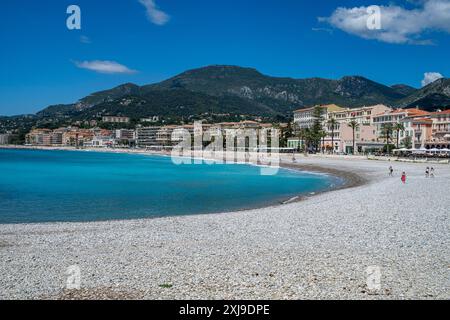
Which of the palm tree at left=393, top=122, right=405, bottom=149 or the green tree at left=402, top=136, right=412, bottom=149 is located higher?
the palm tree at left=393, top=122, right=405, bottom=149

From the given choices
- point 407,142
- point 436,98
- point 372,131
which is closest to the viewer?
point 407,142

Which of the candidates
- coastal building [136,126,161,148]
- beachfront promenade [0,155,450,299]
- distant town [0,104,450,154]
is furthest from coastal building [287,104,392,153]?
coastal building [136,126,161,148]

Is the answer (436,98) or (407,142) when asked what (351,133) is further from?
(436,98)

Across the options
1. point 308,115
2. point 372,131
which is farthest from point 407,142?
point 308,115

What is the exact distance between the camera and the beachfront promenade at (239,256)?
752cm

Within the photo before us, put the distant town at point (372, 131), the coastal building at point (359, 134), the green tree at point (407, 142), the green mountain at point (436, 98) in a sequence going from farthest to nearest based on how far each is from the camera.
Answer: the green mountain at point (436, 98) < the coastal building at point (359, 134) < the green tree at point (407, 142) < the distant town at point (372, 131)

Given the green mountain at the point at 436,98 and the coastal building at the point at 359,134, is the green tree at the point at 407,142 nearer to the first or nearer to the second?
the coastal building at the point at 359,134

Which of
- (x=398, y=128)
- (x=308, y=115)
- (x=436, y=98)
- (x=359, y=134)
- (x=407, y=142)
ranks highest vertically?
(x=436, y=98)

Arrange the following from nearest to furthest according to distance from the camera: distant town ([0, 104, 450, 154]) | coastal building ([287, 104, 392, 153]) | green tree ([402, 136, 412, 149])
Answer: distant town ([0, 104, 450, 154]) → green tree ([402, 136, 412, 149]) → coastal building ([287, 104, 392, 153])

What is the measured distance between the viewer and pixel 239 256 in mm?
9812

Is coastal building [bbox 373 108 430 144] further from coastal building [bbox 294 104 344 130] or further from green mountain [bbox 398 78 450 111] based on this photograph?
green mountain [bbox 398 78 450 111]

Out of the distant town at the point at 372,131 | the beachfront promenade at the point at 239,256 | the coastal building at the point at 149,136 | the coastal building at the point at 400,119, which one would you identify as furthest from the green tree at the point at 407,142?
the coastal building at the point at 149,136

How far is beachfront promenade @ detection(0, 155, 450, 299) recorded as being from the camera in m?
7.52
